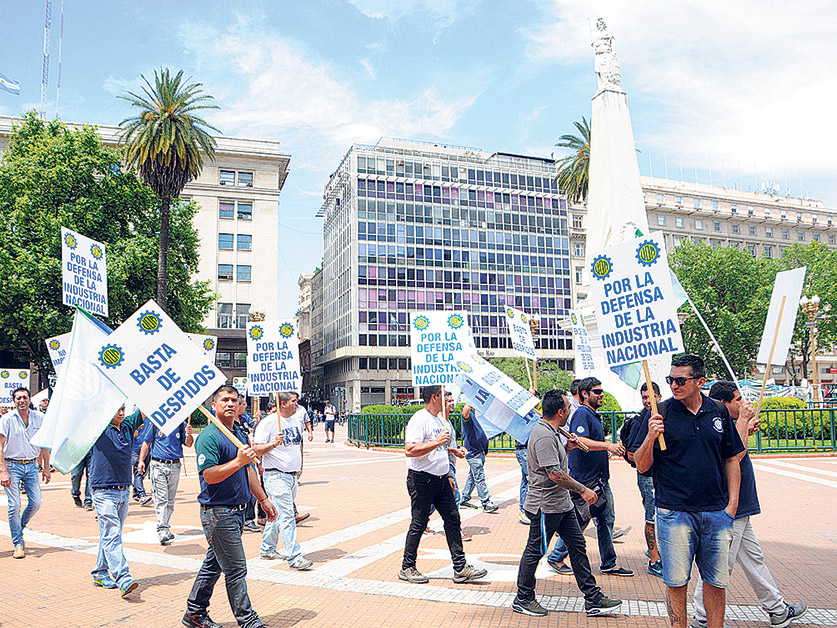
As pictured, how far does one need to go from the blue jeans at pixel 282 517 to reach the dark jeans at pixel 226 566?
1.95m

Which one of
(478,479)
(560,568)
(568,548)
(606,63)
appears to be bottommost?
(560,568)

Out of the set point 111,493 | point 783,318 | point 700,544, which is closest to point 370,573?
point 111,493

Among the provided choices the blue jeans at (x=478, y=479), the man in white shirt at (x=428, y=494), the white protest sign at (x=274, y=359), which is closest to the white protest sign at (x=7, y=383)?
the white protest sign at (x=274, y=359)

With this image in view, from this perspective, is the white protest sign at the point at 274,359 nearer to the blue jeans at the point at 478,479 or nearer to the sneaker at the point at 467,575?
the blue jeans at the point at 478,479

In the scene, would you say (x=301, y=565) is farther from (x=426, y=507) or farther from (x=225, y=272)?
(x=225, y=272)

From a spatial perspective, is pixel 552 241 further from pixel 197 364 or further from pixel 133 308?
pixel 197 364

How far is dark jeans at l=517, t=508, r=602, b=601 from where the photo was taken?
5.65 m

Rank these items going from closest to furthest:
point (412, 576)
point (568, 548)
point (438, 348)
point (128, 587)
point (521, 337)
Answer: point (568, 548)
point (128, 587)
point (412, 576)
point (438, 348)
point (521, 337)

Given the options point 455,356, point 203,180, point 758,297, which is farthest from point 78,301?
point 203,180

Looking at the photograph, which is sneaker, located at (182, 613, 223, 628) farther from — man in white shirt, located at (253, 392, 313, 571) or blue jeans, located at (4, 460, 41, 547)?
blue jeans, located at (4, 460, 41, 547)

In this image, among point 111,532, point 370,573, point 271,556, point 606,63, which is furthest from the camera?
point 606,63

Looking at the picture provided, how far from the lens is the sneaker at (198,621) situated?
5.44m

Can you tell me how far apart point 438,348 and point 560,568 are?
4197 millimetres

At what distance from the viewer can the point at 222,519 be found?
5.32 metres
